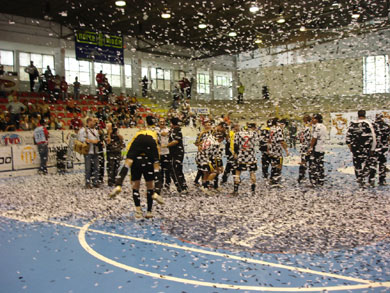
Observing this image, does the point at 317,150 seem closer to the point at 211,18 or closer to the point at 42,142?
the point at 42,142

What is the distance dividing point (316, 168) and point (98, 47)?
1516 cm

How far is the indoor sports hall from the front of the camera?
13.9 feet

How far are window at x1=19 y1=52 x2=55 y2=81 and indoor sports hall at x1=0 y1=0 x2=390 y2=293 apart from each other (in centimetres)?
10

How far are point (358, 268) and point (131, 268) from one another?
2540 mm

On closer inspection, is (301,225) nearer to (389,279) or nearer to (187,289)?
(389,279)

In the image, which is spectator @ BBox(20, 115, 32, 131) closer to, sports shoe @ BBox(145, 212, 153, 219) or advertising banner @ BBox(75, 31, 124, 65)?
advertising banner @ BBox(75, 31, 124, 65)

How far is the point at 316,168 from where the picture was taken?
9.38 m

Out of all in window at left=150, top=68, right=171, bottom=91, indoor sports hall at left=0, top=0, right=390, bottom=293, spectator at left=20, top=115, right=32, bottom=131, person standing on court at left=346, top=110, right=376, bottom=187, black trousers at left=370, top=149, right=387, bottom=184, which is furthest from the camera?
window at left=150, top=68, right=171, bottom=91

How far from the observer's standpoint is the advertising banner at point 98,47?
64.7 ft

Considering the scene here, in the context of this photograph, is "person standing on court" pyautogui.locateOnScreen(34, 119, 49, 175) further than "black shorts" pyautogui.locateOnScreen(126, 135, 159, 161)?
Yes

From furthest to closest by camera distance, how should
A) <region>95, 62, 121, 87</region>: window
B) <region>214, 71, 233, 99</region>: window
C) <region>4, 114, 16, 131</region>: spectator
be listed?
<region>214, 71, 233, 99</region>: window → <region>95, 62, 121, 87</region>: window → <region>4, 114, 16, 131</region>: spectator

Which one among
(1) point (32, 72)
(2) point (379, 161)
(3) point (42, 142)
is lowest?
(2) point (379, 161)

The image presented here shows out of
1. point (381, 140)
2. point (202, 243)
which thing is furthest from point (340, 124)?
point (202, 243)

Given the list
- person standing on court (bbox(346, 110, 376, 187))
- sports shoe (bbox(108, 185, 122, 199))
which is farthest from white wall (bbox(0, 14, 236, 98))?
person standing on court (bbox(346, 110, 376, 187))
